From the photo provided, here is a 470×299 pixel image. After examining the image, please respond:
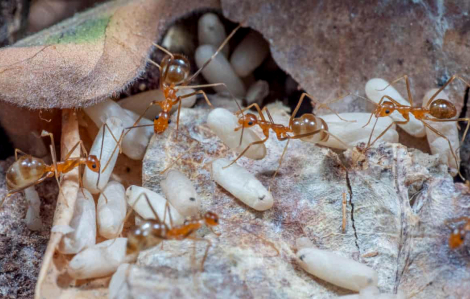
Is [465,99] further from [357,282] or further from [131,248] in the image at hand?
[131,248]

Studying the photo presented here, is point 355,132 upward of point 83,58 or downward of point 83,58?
downward

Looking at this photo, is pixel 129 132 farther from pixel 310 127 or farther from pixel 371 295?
pixel 371 295

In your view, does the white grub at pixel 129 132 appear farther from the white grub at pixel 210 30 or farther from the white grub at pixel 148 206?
the white grub at pixel 210 30

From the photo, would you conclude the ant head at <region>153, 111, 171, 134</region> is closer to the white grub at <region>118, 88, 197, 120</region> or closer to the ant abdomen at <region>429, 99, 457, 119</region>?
the white grub at <region>118, 88, 197, 120</region>

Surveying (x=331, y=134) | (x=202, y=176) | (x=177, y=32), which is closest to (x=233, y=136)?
(x=202, y=176)

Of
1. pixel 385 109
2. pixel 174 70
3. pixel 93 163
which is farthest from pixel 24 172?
pixel 385 109

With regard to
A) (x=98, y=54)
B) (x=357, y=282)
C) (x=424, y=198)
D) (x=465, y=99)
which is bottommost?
(x=357, y=282)
